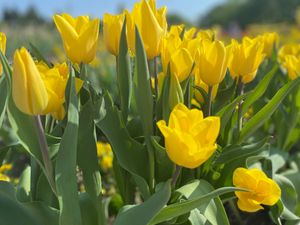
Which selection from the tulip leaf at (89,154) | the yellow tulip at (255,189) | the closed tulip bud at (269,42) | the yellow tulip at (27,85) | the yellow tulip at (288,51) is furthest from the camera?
the yellow tulip at (288,51)

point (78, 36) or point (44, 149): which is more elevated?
point (78, 36)

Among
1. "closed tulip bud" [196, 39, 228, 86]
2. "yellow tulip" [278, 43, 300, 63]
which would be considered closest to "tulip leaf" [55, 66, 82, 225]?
"closed tulip bud" [196, 39, 228, 86]

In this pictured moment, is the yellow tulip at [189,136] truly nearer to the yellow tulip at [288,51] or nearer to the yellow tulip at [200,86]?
the yellow tulip at [200,86]

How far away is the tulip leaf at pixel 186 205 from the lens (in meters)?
1.10

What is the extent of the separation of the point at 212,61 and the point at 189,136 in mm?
308

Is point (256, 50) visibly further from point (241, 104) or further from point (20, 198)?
point (20, 198)

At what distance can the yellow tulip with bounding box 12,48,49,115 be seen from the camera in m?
1.08

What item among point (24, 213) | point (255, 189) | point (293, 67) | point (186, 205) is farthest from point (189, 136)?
point (293, 67)

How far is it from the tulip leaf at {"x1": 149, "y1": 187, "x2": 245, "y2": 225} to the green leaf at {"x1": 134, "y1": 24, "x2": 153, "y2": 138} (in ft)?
0.75

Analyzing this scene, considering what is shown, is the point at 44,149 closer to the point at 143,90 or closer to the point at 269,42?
the point at 143,90

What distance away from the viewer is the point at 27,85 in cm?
109

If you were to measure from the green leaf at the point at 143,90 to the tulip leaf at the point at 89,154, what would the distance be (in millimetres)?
124

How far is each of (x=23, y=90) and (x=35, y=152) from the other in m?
0.21

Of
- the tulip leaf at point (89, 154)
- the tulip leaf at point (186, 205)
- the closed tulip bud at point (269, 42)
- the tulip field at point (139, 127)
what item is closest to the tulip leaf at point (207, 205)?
the tulip field at point (139, 127)
